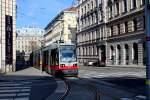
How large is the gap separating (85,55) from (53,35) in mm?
38254

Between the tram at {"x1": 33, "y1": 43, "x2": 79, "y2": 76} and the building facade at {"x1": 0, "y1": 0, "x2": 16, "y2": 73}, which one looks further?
the building facade at {"x1": 0, "y1": 0, "x2": 16, "y2": 73}

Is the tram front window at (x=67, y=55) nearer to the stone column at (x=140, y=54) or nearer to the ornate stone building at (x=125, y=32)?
the ornate stone building at (x=125, y=32)

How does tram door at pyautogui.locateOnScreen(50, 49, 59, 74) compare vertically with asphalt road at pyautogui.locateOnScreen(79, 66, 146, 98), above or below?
above

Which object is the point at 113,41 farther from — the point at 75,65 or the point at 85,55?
the point at 75,65

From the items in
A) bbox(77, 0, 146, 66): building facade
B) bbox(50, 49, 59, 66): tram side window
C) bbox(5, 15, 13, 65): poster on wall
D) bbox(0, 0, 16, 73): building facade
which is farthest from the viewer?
bbox(77, 0, 146, 66): building facade

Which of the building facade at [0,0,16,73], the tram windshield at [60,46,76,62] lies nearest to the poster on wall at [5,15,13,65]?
the building facade at [0,0,16,73]

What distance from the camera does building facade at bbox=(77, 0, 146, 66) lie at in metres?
59.0

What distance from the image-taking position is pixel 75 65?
29078 millimetres

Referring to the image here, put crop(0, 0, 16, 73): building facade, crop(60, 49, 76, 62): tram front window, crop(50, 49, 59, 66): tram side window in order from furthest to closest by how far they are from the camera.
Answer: crop(0, 0, 16, 73): building facade
crop(50, 49, 59, 66): tram side window
crop(60, 49, 76, 62): tram front window

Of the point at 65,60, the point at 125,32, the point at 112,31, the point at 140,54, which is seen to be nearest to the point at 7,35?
the point at 65,60

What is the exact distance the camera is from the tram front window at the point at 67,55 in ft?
95.8

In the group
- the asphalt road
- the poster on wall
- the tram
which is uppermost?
the poster on wall

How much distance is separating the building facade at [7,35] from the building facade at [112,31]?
19.9m

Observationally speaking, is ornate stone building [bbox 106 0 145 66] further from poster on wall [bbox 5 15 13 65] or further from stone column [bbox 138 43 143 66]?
poster on wall [bbox 5 15 13 65]
